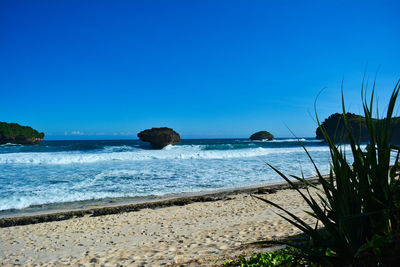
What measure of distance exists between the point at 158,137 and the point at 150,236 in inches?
1495

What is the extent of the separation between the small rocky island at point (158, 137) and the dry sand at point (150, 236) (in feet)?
116

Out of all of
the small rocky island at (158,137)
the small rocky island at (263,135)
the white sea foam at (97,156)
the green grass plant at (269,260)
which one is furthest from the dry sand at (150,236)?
the small rocky island at (263,135)

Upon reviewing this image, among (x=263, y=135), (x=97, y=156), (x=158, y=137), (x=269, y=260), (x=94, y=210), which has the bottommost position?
(x=94, y=210)

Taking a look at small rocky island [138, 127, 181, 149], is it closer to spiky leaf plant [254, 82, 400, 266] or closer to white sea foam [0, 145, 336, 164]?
white sea foam [0, 145, 336, 164]

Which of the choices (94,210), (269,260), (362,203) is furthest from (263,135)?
(362,203)

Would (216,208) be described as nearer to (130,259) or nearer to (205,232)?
(205,232)

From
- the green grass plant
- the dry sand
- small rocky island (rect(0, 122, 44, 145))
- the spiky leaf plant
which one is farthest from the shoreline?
small rocky island (rect(0, 122, 44, 145))

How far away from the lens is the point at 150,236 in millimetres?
5738

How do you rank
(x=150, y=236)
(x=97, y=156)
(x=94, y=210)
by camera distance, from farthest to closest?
(x=97, y=156)
(x=94, y=210)
(x=150, y=236)

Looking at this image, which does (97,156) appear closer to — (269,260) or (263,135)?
(269,260)

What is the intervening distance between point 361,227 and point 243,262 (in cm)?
201

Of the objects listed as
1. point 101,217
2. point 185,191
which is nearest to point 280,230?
point 101,217

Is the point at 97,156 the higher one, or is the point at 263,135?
the point at 263,135

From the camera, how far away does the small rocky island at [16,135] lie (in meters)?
60.9
